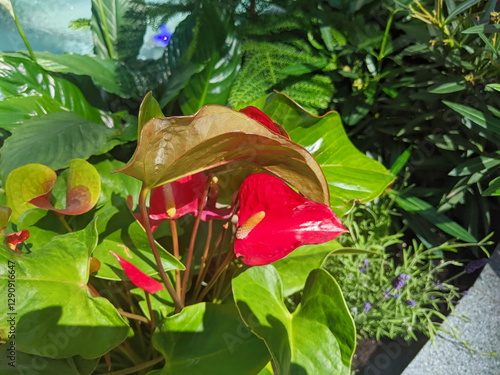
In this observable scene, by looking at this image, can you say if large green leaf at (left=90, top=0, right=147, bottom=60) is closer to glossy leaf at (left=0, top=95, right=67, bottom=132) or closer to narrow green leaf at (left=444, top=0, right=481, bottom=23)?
glossy leaf at (left=0, top=95, right=67, bottom=132)

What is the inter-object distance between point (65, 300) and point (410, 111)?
2.98ft

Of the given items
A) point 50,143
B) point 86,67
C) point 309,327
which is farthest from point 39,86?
point 309,327

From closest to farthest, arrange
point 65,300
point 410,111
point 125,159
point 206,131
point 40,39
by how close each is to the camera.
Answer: point 206,131 < point 65,300 < point 125,159 < point 410,111 < point 40,39

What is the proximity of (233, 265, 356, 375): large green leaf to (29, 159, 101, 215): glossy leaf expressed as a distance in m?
0.22

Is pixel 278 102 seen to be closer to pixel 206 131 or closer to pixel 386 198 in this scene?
pixel 206 131

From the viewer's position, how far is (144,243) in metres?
0.69

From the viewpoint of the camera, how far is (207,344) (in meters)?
0.66

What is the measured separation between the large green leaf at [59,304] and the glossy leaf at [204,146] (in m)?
0.16

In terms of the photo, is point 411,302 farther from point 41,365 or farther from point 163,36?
point 163,36

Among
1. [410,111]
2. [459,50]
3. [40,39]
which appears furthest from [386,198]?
[40,39]

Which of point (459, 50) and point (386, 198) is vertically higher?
point (459, 50)

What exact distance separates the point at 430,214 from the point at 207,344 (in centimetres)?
67

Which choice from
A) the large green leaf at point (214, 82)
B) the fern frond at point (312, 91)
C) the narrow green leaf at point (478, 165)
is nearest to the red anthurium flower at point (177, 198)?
the large green leaf at point (214, 82)

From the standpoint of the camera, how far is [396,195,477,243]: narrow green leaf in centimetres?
108
